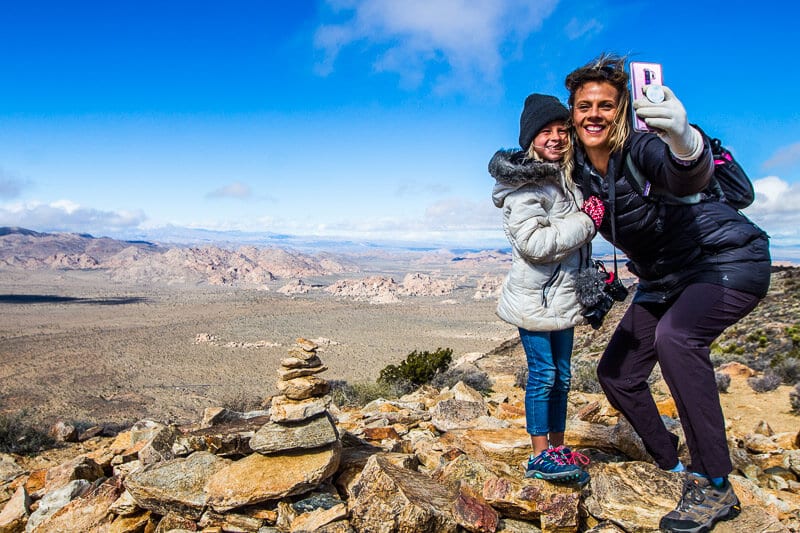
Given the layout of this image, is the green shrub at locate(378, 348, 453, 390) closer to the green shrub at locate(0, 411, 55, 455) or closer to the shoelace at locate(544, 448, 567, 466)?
the green shrub at locate(0, 411, 55, 455)

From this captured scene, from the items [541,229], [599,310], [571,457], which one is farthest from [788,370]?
[541,229]

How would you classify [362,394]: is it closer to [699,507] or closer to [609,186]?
[699,507]

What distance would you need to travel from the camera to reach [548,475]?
2.64 metres

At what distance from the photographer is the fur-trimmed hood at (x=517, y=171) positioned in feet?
8.09

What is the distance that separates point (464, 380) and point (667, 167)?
27.8 feet

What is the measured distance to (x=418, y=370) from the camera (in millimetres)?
11984

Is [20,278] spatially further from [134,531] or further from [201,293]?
[134,531]

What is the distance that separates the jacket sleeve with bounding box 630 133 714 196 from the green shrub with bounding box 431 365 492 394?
304 inches

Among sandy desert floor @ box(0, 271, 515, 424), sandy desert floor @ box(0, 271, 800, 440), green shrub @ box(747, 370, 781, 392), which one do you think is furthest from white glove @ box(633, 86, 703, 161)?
sandy desert floor @ box(0, 271, 515, 424)

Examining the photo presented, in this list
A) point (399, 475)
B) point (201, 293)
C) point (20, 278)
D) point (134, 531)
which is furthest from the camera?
point (20, 278)

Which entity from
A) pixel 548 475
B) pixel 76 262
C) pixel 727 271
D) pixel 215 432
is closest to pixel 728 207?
pixel 727 271

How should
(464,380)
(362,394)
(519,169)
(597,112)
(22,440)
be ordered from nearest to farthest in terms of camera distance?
(597,112) → (519,169) → (22,440) → (464,380) → (362,394)

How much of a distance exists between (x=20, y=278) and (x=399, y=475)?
4449 inches

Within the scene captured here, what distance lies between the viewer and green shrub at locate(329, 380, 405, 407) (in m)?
9.33
